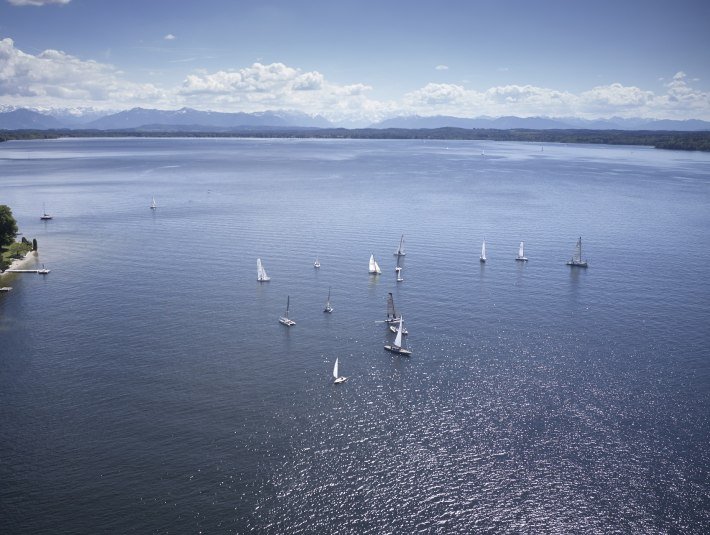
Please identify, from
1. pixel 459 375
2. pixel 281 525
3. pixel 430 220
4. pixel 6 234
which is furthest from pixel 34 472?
pixel 430 220

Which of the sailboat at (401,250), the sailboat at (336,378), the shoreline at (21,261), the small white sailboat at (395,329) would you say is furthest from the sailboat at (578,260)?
the shoreline at (21,261)

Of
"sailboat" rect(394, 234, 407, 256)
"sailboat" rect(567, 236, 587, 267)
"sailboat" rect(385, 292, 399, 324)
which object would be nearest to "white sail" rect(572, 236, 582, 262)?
"sailboat" rect(567, 236, 587, 267)

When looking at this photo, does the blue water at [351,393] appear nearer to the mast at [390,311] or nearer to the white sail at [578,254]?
the mast at [390,311]

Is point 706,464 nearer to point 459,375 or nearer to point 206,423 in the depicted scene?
point 459,375

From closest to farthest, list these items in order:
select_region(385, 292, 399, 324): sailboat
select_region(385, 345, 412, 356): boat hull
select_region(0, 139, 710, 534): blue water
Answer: select_region(0, 139, 710, 534): blue water → select_region(385, 345, 412, 356): boat hull → select_region(385, 292, 399, 324): sailboat

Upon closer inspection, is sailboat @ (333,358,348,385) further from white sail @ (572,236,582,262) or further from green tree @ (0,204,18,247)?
green tree @ (0,204,18,247)

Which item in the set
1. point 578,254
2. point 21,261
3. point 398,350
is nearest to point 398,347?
point 398,350

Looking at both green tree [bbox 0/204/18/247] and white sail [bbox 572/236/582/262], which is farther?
white sail [bbox 572/236/582/262]
